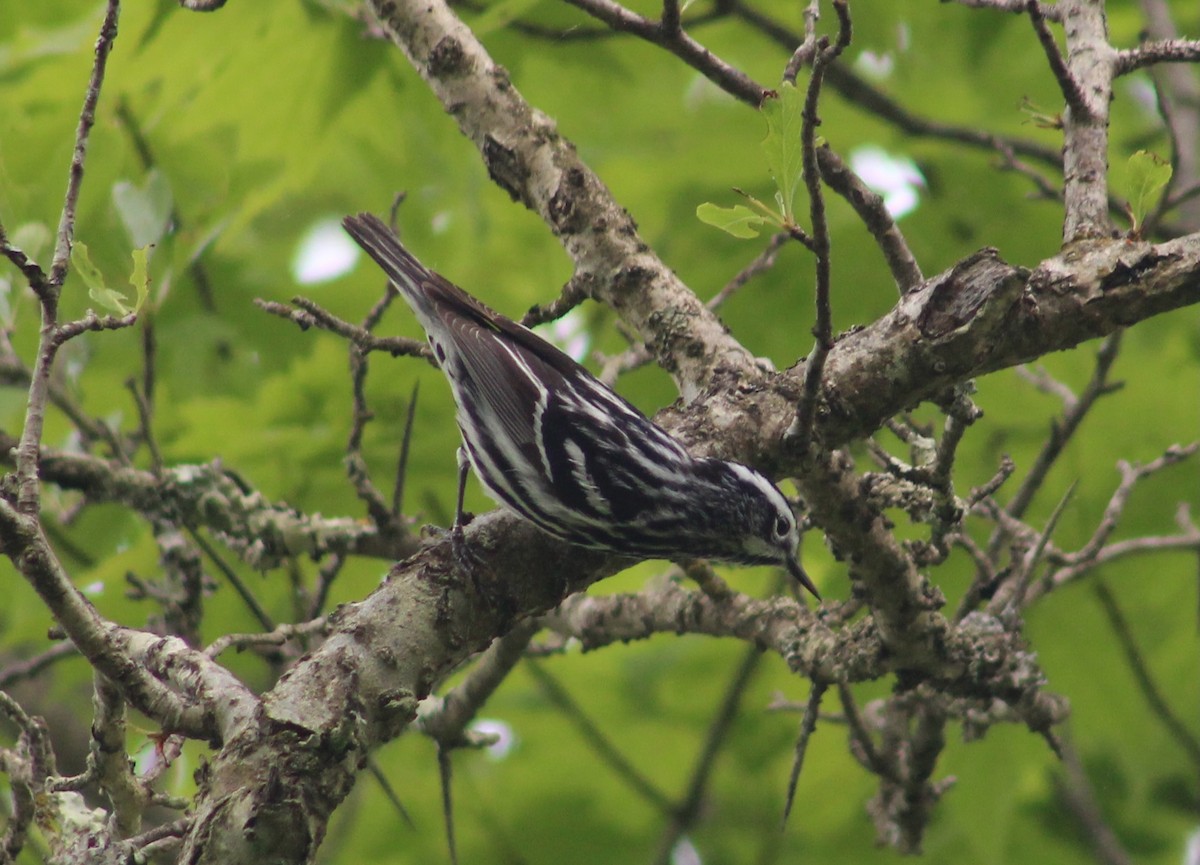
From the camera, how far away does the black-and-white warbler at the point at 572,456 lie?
3.20 meters

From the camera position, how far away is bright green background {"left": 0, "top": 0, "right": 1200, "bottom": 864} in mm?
4320

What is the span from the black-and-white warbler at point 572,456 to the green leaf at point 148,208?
0.57m

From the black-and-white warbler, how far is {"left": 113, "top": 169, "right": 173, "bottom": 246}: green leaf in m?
0.57

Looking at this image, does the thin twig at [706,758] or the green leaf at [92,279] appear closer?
the green leaf at [92,279]

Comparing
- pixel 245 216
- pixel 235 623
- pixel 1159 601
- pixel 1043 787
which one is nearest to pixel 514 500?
pixel 245 216

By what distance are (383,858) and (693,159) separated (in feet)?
10.7

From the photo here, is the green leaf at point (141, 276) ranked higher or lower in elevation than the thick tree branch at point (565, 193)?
lower

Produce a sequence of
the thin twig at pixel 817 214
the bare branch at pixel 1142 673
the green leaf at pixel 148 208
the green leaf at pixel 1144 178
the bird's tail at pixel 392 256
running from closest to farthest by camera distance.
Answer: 1. the thin twig at pixel 817 214
2. the green leaf at pixel 1144 178
3. the green leaf at pixel 148 208
4. the bird's tail at pixel 392 256
5. the bare branch at pixel 1142 673

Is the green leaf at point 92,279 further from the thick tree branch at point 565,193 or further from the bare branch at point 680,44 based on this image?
the bare branch at point 680,44

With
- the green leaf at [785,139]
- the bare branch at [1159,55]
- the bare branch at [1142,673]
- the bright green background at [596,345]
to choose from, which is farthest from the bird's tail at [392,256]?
the bare branch at [1142,673]

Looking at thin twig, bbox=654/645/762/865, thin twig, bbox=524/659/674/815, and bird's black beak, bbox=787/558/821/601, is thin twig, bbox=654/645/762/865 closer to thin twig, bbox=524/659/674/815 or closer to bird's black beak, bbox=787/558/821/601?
thin twig, bbox=524/659/674/815

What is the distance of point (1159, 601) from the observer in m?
4.39

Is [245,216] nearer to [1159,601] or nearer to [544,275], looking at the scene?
[544,275]

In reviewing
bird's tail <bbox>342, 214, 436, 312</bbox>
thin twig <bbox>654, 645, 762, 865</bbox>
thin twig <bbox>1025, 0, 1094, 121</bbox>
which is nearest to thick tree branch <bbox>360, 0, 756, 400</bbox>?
bird's tail <bbox>342, 214, 436, 312</bbox>
